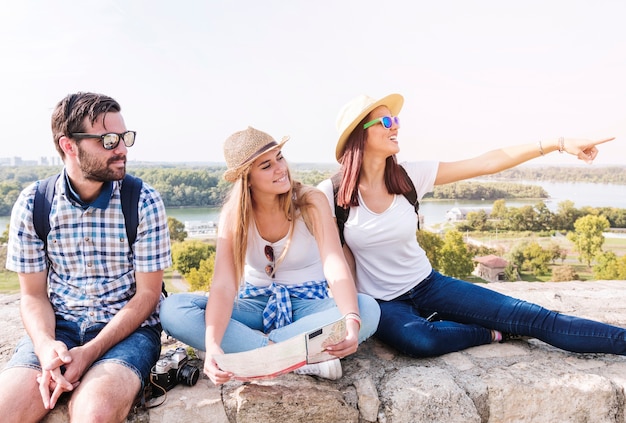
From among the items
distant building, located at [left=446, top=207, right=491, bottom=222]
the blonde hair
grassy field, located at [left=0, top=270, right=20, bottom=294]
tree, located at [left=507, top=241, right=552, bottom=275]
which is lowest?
tree, located at [left=507, top=241, right=552, bottom=275]

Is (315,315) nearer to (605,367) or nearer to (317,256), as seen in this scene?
(317,256)

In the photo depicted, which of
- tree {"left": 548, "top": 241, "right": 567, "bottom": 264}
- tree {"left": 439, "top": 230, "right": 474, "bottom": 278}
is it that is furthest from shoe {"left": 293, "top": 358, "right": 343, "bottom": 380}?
tree {"left": 548, "top": 241, "right": 567, "bottom": 264}

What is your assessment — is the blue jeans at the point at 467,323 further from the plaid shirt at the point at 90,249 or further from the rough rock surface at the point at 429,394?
the plaid shirt at the point at 90,249

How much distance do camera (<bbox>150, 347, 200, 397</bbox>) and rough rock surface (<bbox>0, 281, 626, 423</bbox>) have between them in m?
0.05

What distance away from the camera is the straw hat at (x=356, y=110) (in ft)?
10.7

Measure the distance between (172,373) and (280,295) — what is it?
742 mm

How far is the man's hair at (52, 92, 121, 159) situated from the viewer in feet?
8.45

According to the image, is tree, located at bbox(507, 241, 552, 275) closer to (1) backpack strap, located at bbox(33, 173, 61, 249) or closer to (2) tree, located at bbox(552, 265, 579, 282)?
(2) tree, located at bbox(552, 265, 579, 282)

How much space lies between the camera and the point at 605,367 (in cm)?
285

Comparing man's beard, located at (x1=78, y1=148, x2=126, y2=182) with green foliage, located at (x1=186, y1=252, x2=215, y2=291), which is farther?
green foliage, located at (x1=186, y1=252, x2=215, y2=291)

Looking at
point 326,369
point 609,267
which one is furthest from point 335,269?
point 609,267

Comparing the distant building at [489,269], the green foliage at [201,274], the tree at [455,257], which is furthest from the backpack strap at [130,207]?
the distant building at [489,269]

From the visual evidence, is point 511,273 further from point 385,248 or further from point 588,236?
point 385,248

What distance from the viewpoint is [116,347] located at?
2.49m
